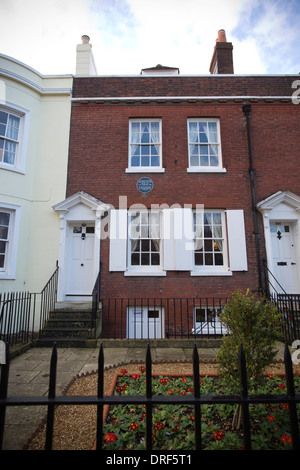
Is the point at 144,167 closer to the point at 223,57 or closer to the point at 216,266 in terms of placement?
the point at 216,266

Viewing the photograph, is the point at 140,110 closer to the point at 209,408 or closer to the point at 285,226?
the point at 285,226

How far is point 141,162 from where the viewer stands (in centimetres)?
948

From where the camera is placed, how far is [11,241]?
28.0ft

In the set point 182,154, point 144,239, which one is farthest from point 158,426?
point 182,154

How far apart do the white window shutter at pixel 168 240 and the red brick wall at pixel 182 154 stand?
32 centimetres

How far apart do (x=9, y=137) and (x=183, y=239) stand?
270 inches

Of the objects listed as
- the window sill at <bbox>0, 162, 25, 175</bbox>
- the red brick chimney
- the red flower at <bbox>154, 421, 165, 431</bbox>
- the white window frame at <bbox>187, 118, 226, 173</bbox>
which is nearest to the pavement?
the red flower at <bbox>154, 421, 165, 431</bbox>

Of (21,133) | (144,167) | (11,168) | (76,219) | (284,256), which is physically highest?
(21,133)

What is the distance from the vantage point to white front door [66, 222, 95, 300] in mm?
8750

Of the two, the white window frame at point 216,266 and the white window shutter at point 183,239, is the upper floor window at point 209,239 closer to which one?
the white window frame at point 216,266

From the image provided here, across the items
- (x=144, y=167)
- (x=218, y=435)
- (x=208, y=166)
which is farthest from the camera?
(x=208, y=166)

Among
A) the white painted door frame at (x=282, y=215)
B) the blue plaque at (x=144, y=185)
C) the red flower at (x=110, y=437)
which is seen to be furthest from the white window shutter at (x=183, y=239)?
the red flower at (x=110, y=437)

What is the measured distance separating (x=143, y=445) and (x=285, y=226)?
871 cm

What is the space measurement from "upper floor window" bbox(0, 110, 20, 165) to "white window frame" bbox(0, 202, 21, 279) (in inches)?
63.3
